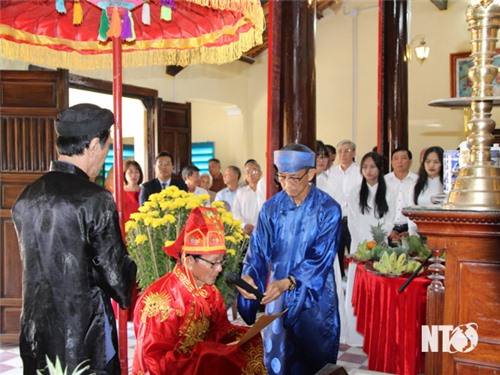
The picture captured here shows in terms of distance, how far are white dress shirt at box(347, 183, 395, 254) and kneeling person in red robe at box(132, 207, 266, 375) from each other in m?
2.64

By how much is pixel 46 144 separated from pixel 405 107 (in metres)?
4.38

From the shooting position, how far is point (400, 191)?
4.55 m

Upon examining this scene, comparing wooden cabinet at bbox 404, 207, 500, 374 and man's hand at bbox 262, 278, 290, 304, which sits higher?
wooden cabinet at bbox 404, 207, 500, 374

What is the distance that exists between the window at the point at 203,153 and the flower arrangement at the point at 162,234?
903 centimetres

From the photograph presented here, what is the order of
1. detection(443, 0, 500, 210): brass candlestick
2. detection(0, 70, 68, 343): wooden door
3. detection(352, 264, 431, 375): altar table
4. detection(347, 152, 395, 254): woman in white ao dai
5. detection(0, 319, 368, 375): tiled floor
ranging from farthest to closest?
detection(347, 152, 395, 254): woman in white ao dai < detection(0, 70, 68, 343): wooden door < detection(0, 319, 368, 375): tiled floor < detection(352, 264, 431, 375): altar table < detection(443, 0, 500, 210): brass candlestick

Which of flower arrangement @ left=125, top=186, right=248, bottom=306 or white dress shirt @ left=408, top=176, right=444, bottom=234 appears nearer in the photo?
flower arrangement @ left=125, top=186, right=248, bottom=306

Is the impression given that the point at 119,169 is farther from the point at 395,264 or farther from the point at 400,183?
the point at 400,183

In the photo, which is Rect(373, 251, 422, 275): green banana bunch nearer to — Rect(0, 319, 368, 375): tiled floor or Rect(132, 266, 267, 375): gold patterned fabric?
Rect(0, 319, 368, 375): tiled floor

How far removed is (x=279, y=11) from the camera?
3.67 meters

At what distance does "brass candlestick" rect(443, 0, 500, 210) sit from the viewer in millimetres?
1618

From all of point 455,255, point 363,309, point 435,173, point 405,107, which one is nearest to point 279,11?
point 435,173

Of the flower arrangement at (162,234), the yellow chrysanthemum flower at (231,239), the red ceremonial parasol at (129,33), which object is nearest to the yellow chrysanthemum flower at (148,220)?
the flower arrangement at (162,234)

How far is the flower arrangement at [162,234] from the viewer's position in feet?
8.20

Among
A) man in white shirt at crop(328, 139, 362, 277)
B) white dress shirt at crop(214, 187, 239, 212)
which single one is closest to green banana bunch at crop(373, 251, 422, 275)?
man in white shirt at crop(328, 139, 362, 277)
